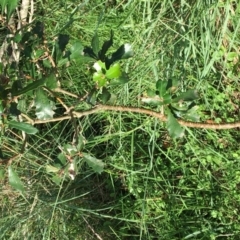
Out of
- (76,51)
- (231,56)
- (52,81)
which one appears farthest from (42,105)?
(231,56)

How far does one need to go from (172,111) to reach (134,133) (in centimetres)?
83

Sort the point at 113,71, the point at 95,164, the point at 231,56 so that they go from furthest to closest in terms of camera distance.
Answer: the point at 231,56, the point at 95,164, the point at 113,71

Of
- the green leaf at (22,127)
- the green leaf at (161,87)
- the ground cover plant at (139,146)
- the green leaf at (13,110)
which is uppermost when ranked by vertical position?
the green leaf at (161,87)

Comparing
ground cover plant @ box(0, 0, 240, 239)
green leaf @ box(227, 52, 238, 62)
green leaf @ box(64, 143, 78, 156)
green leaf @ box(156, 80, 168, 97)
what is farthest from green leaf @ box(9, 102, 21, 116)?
green leaf @ box(227, 52, 238, 62)

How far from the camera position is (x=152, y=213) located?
1983 mm

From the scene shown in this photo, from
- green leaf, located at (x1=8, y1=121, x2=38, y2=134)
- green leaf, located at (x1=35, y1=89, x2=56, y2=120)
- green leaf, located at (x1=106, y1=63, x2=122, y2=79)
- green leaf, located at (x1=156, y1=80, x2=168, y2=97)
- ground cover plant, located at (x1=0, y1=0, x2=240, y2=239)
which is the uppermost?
green leaf, located at (x1=106, y1=63, x2=122, y2=79)

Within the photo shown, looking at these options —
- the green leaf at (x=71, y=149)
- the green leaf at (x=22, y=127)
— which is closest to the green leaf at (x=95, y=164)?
the green leaf at (x=71, y=149)

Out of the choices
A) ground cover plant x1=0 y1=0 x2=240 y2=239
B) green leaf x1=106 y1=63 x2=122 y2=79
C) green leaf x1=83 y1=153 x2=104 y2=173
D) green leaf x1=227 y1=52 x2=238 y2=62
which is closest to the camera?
green leaf x1=106 y1=63 x2=122 y2=79

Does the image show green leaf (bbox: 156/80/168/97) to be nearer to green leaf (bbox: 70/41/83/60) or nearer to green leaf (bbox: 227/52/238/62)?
green leaf (bbox: 70/41/83/60)

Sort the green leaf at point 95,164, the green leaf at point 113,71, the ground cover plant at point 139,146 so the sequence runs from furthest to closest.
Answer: the ground cover plant at point 139,146, the green leaf at point 95,164, the green leaf at point 113,71

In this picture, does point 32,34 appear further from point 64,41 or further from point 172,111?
point 172,111

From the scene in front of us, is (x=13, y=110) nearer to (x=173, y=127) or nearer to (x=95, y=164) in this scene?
(x=95, y=164)

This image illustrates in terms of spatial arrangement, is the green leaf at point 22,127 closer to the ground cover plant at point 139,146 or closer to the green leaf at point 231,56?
the ground cover plant at point 139,146

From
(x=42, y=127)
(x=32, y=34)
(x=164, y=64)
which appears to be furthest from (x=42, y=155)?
(x=32, y=34)
